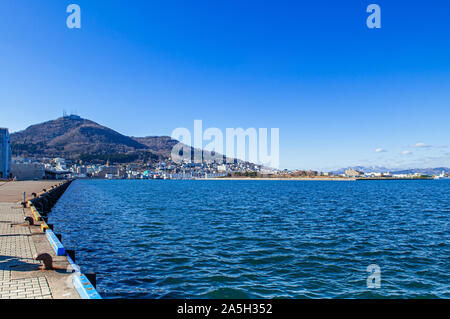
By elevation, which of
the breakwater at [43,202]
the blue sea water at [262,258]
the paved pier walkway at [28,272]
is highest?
the paved pier walkway at [28,272]

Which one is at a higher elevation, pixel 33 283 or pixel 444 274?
pixel 33 283

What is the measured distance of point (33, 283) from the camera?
25.7 ft

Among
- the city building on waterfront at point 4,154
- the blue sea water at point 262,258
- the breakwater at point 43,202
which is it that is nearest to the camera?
the blue sea water at point 262,258

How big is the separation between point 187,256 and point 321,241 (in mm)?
8439

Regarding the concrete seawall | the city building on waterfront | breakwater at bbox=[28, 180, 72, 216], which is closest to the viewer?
the concrete seawall

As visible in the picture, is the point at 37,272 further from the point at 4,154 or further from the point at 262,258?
the point at 4,154

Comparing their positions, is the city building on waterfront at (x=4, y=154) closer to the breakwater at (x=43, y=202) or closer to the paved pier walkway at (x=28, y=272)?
the breakwater at (x=43, y=202)

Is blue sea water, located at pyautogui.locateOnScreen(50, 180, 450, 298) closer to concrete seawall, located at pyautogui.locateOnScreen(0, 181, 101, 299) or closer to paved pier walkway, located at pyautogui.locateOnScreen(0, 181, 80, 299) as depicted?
concrete seawall, located at pyautogui.locateOnScreen(0, 181, 101, 299)

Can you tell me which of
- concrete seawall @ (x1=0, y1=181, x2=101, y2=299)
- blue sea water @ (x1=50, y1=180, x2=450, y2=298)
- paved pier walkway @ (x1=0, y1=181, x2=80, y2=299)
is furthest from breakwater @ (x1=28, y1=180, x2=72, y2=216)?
concrete seawall @ (x1=0, y1=181, x2=101, y2=299)

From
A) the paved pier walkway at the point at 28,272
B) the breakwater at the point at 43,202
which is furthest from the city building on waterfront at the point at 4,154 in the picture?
the paved pier walkway at the point at 28,272

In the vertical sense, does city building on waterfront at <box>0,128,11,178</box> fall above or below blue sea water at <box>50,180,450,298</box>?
above

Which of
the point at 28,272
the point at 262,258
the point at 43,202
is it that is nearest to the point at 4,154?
the point at 43,202
